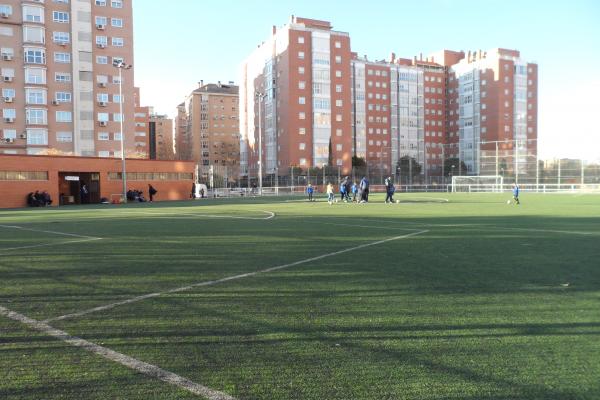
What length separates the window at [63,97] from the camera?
6838 centimetres

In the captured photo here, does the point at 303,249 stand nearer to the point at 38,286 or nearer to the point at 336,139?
the point at 38,286

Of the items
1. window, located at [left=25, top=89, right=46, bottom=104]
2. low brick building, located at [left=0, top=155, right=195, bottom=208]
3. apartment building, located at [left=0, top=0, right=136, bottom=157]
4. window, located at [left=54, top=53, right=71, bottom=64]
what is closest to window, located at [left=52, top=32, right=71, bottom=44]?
apartment building, located at [left=0, top=0, right=136, bottom=157]

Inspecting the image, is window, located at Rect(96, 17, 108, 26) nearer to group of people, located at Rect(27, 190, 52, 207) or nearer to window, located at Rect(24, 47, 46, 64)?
window, located at Rect(24, 47, 46, 64)

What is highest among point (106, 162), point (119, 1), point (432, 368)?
point (119, 1)

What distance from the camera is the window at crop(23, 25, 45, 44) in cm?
6581

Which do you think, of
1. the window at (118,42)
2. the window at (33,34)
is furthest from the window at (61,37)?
the window at (118,42)

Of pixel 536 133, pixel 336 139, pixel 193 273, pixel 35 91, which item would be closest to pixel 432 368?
pixel 193 273

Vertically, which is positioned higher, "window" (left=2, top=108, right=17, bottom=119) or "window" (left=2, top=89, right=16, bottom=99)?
"window" (left=2, top=89, right=16, bottom=99)

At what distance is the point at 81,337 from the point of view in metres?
4.61

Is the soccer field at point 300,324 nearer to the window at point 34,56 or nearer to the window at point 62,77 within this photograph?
the window at point 62,77

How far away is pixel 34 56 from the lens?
218ft

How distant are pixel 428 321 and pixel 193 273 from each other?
409cm

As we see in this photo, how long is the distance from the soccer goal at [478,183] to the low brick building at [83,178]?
34.7 metres

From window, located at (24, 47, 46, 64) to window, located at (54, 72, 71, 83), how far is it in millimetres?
2309
